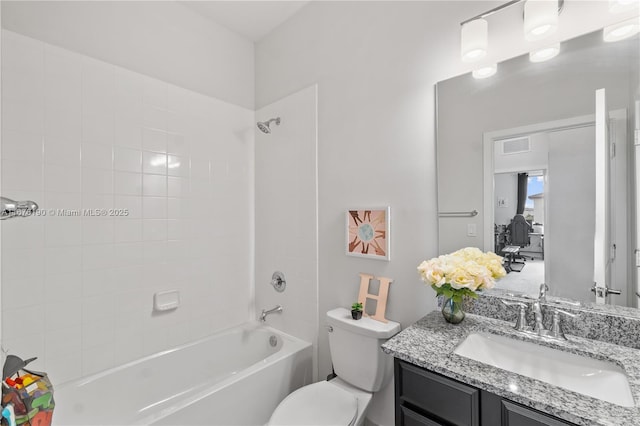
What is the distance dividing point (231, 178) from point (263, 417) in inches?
64.5

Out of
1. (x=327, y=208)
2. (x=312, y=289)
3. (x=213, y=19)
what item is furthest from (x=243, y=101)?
(x=312, y=289)

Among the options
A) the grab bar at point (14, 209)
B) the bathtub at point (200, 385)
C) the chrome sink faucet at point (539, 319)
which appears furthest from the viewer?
the bathtub at point (200, 385)

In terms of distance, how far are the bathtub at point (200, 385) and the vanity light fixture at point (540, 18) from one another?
208 centimetres

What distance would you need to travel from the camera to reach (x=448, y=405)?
3.53ft

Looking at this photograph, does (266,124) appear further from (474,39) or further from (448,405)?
(448,405)

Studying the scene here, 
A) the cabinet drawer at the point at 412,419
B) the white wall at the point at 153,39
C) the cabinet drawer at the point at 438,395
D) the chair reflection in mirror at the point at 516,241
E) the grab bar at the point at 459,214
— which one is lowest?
the cabinet drawer at the point at 412,419

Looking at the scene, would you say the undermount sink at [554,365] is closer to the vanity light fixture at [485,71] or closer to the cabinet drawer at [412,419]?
the cabinet drawer at [412,419]

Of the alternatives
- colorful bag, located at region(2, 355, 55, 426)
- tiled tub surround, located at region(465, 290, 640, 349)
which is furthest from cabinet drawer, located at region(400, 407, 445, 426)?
colorful bag, located at region(2, 355, 55, 426)

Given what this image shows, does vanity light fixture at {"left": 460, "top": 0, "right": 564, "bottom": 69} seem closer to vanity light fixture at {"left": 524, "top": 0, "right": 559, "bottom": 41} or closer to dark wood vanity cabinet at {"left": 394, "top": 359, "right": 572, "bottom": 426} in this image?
vanity light fixture at {"left": 524, "top": 0, "right": 559, "bottom": 41}

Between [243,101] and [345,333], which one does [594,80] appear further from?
[243,101]

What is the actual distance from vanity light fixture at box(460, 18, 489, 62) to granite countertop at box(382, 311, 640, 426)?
1202mm

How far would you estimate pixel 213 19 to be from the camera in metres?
2.40

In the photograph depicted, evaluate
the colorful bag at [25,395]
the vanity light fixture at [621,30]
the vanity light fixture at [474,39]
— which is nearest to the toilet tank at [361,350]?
the colorful bag at [25,395]

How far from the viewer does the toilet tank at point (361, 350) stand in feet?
5.44
